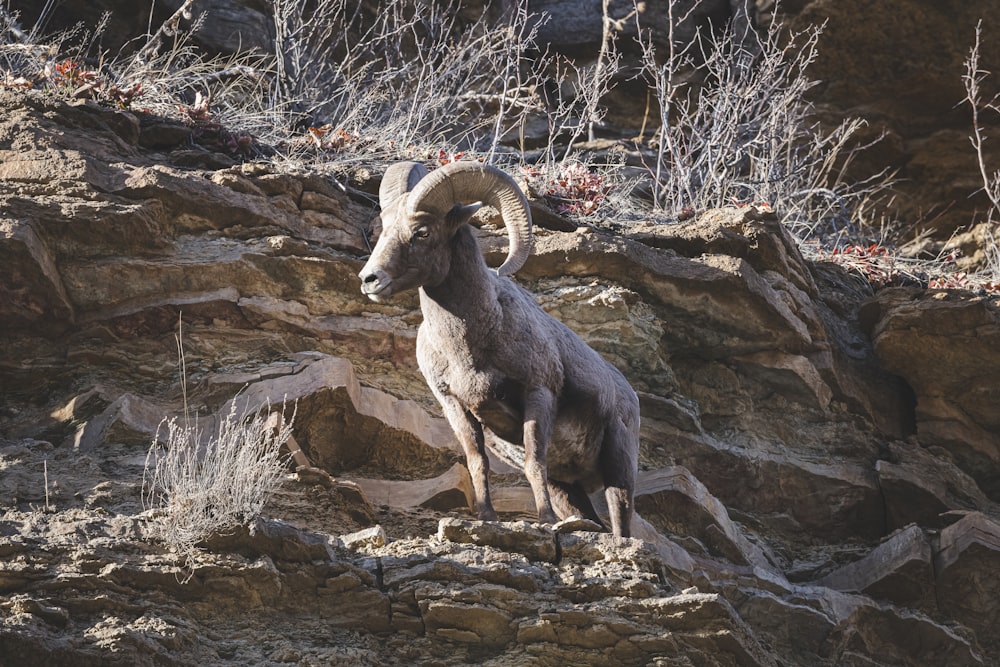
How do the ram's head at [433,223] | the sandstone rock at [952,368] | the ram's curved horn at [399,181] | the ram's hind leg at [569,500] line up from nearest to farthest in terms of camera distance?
the ram's head at [433,223]
the ram's curved horn at [399,181]
the ram's hind leg at [569,500]
the sandstone rock at [952,368]

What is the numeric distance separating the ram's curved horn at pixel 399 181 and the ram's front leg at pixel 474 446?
3.89ft

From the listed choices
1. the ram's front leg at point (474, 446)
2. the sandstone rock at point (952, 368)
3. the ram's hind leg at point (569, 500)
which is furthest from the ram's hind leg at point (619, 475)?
the sandstone rock at point (952, 368)

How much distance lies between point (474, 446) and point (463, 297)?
85 centimetres

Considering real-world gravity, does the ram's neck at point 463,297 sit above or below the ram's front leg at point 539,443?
above

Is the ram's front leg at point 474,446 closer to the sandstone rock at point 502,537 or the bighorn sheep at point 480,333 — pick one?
the bighorn sheep at point 480,333

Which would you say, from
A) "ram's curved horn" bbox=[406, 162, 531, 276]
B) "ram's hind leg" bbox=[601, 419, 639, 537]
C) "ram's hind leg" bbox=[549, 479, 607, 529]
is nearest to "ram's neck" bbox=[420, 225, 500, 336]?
"ram's curved horn" bbox=[406, 162, 531, 276]

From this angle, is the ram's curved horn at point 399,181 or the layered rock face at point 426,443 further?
the ram's curved horn at point 399,181

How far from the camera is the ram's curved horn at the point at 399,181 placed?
25.2 feet

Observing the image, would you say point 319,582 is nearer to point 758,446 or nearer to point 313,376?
point 313,376

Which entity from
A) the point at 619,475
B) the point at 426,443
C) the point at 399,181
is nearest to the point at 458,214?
the point at 399,181

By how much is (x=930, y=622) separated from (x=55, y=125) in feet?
24.3

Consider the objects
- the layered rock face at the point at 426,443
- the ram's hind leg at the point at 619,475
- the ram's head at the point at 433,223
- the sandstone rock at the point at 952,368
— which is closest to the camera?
the layered rock face at the point at 426,443

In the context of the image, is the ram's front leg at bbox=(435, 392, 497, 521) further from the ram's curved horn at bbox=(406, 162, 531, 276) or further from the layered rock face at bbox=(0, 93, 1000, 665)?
the ram's curved horn at bbox=(406, 162, 531, 276)

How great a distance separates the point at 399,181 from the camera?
7.76m
